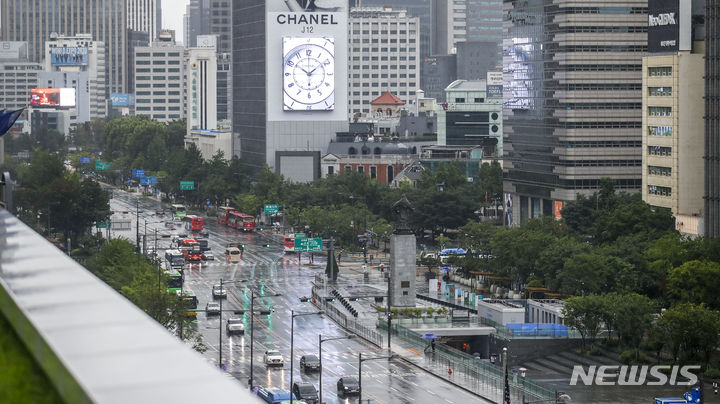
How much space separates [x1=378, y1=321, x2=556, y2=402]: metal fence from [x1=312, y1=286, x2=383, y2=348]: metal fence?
2.33m

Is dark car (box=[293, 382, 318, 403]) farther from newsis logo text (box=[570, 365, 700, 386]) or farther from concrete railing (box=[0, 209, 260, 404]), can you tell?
concrete railing (box=[0, 209, 260, 404])

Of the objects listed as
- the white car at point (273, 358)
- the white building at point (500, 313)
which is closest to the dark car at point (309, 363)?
the white car at point (273, 358)

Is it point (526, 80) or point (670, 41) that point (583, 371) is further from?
point (526, 80)

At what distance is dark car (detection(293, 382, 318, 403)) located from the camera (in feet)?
235

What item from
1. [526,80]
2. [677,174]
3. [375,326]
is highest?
[526,80]

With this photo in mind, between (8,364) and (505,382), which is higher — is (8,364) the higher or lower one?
the higher one

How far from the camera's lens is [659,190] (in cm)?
13338

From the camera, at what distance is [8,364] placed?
13.7 ft

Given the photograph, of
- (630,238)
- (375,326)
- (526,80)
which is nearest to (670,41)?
(630,238)

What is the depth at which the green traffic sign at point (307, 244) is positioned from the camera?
142 meters

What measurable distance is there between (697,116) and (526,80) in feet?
123

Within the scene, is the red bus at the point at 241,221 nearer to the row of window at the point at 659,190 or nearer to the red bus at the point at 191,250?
the red bus at the point at 191,250

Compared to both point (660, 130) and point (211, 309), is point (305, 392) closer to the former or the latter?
point (211, 309)

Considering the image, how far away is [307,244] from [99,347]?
139 meters
